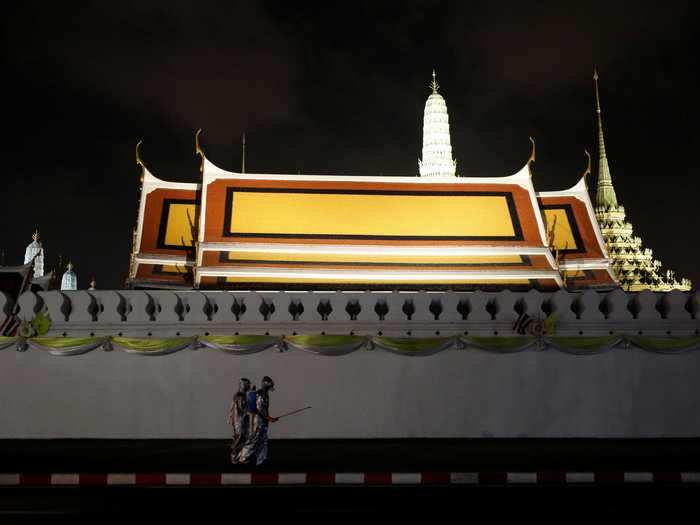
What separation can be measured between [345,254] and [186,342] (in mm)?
5951

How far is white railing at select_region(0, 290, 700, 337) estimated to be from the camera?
51.0 ft

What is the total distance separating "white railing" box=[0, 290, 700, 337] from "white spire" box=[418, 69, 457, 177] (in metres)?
65.6

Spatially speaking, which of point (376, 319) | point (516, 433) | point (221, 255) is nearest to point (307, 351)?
point (376, 319)

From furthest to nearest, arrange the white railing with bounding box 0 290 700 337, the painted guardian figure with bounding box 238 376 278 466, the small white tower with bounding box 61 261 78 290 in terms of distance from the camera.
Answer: the small white tower with bounding box 61 261 78 290
the white railing with bounding box 0 290 700 337
the painted guardian figure with bounding box 238 376 278 466
